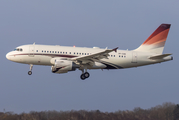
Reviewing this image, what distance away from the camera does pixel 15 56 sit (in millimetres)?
53531

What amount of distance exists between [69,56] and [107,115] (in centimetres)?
1029

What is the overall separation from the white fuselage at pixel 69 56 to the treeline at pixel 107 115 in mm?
7099

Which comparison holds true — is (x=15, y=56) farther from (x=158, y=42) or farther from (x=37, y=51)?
(x=158, y=42)

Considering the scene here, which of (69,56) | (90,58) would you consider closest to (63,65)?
(69,56)

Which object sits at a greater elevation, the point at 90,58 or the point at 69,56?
the point at 69,56

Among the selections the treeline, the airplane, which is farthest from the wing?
the treeline

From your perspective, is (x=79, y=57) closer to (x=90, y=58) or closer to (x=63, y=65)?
(x=90, y=58)

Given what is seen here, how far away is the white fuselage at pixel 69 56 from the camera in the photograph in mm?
53000

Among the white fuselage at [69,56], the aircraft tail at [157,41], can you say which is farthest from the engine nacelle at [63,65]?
the aircraft tail at [157,41]

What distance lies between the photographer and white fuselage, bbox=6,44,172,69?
5300cm

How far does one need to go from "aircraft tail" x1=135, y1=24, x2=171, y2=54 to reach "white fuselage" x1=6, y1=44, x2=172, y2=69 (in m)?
2.05

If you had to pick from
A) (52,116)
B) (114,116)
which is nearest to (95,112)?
(114,116)

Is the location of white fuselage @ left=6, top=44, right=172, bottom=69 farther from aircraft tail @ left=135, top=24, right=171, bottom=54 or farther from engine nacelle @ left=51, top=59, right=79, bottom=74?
aircraft tail @ left=135, top=24, right=171, bottom=54

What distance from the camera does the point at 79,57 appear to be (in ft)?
170
